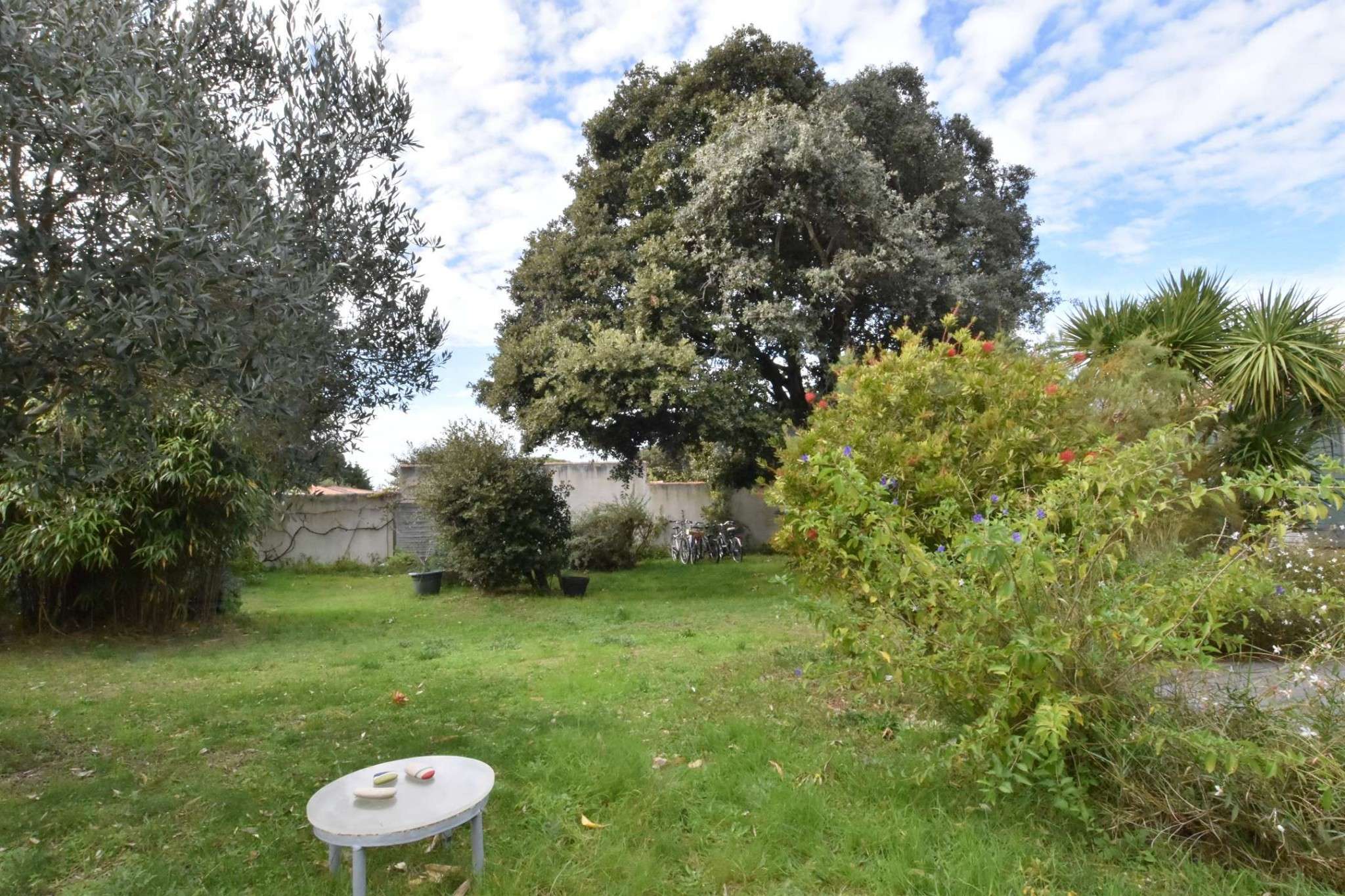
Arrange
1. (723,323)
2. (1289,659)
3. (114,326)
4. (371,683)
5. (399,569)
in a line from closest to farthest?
(114,326) < (1289,659) < (371,683) < (723,323) < (399,569)

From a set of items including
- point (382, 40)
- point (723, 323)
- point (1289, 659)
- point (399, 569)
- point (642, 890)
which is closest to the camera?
point (642, 890)

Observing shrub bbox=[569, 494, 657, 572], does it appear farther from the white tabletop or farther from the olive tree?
the white tabletop

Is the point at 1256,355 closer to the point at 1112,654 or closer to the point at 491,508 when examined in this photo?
the point at 1112,654

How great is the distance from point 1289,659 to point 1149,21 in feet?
18.7

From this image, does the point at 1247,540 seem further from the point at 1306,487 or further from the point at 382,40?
the point at 382,40

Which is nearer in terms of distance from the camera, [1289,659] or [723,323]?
[1289,659]

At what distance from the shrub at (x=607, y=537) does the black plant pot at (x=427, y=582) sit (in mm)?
3251

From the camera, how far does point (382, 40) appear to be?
447 centimetres

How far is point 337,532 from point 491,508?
685 cm

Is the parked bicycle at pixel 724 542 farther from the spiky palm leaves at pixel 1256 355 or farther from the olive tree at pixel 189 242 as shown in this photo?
the olive tree at pixel 189 242

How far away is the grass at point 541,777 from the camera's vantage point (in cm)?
294

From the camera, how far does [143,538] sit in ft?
28.1

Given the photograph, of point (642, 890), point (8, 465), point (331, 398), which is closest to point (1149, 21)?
point (331, 398)

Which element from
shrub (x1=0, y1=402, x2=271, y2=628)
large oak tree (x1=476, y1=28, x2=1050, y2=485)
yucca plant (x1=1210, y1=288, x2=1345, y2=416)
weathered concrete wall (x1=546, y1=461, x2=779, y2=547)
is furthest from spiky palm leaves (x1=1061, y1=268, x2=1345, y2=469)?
shrub (x1=0, y1=402, x2=271, y2=628)
